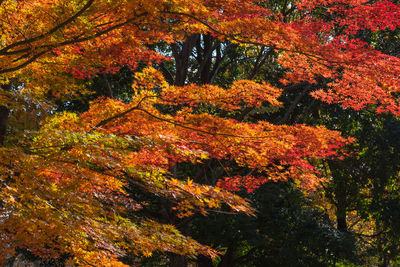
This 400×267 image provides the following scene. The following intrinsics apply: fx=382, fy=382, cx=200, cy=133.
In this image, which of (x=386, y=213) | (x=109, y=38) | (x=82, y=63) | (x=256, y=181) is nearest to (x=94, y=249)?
(x=82, y=63)

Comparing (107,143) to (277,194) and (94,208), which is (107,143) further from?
(277,194)

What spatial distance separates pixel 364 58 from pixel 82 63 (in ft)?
16.4

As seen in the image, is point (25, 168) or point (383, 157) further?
point (383, 157)

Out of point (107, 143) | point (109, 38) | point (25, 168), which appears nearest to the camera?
point (25, 168)

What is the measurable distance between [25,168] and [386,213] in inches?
471

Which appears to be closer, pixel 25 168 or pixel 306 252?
pixel 25 168

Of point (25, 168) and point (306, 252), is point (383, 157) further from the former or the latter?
point (25, 168)

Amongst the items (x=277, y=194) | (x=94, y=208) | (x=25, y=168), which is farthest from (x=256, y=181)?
(x=25, y=168)

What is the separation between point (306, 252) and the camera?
1176cm

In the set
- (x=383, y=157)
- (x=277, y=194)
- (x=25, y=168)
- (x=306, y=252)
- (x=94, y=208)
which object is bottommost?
(x=306, y=252)

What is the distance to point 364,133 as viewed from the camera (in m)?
13.5

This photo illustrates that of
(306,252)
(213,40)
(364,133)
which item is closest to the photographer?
(306,252)

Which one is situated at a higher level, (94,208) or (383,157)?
(94,208)

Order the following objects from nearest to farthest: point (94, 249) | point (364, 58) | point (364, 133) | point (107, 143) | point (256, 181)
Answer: point (107, 143) → point (94, 249) → point (364, 58) → point (256, 181) → point (364, 133)
